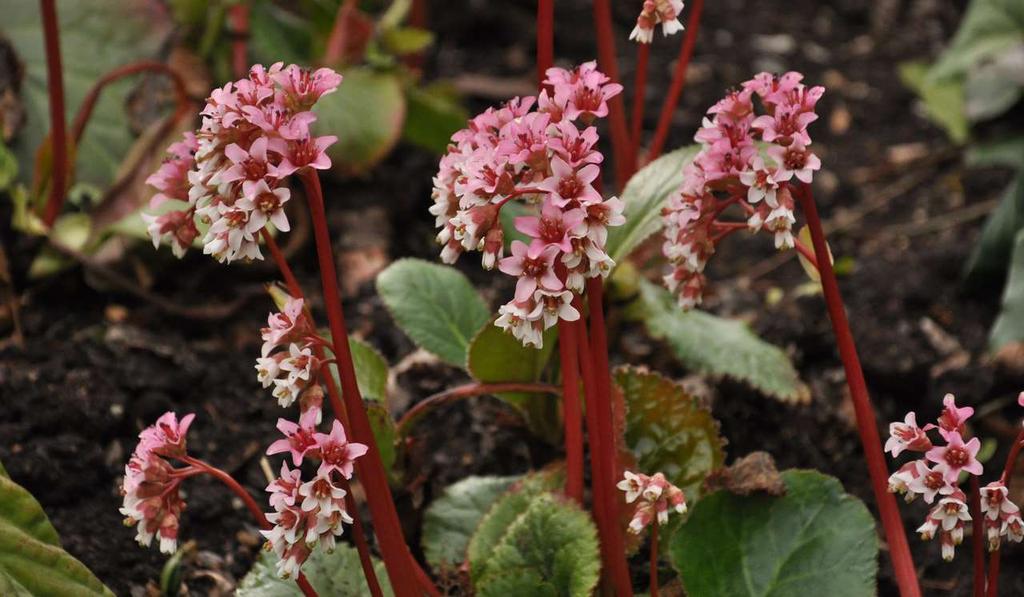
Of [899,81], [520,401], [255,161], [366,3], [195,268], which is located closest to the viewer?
[255,161]

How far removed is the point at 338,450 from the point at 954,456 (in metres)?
0.67

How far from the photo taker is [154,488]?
1.32 meters

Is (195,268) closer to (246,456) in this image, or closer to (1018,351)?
(246,456)

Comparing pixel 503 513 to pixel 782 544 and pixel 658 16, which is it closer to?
pixel 782 544

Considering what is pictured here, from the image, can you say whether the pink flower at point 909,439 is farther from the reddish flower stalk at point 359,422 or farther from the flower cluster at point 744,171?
the reddish flower stalk at point 359,422

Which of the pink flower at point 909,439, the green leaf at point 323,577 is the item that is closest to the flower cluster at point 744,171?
the pink flower at point 909,439

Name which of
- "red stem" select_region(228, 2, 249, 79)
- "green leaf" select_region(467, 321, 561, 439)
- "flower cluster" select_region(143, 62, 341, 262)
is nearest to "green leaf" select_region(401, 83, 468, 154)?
"red stem" select_region(228, 2, 249, 79)

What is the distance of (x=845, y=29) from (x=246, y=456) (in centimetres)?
256

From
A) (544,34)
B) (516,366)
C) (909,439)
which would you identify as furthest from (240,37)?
(909,439)

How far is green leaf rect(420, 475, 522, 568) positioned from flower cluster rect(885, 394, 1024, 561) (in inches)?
26.2

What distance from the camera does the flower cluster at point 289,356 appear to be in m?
1.29

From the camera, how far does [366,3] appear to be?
11.1ft

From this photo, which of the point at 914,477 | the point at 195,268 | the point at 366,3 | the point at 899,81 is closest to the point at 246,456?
the point at 195,268

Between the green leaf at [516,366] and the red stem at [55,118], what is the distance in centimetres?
98
